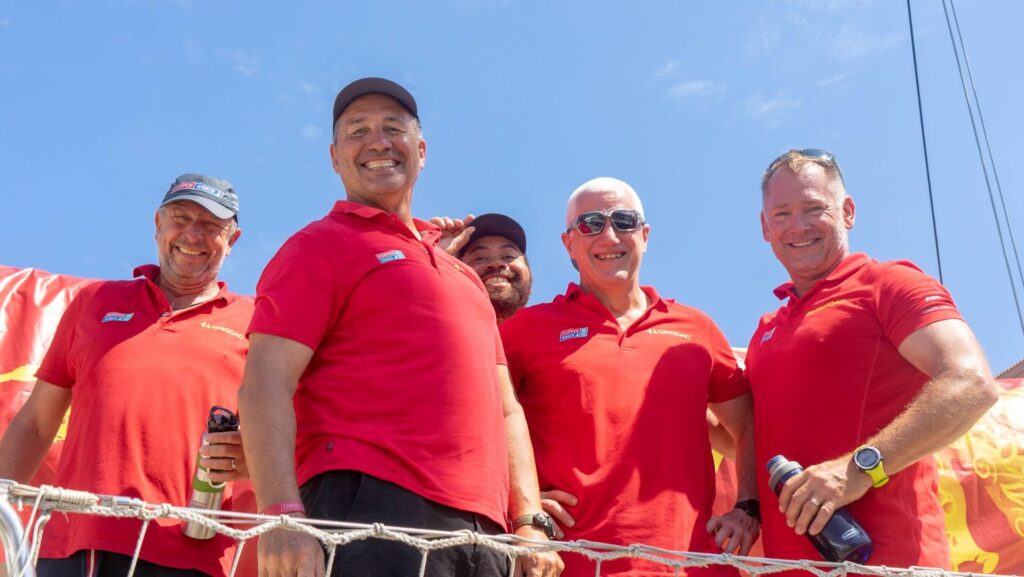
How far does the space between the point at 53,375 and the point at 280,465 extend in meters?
1.61

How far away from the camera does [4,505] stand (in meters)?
1.90

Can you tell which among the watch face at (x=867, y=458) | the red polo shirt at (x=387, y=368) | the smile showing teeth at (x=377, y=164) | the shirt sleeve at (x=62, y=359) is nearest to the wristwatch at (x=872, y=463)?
the watch face at (x=867, y=458)

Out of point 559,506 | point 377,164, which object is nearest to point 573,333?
point 559,506

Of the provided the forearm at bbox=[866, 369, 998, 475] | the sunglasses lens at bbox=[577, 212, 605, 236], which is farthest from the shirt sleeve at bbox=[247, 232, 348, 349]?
the forearm at bbox=[866, 369, 998, 475]

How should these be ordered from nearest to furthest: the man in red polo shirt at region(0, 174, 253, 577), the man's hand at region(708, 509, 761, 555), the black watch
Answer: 1. the man in red polo shirt at region(0, 174, 253, 577)
2. the man's hand at region(708, 509, 761, 555)
3. the black watch

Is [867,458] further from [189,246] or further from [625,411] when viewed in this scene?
[189,246]

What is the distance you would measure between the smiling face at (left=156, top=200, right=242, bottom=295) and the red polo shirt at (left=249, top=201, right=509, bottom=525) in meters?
1.05

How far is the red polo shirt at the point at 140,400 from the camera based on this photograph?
10.2 ft

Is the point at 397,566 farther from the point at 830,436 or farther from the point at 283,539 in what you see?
the point at 830,436

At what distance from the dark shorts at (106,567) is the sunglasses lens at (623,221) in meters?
1.90

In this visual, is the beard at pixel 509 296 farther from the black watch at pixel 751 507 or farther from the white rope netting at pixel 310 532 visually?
the white rope netting at pixel 310 532

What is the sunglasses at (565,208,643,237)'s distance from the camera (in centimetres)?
381

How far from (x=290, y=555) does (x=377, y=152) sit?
1331 mm

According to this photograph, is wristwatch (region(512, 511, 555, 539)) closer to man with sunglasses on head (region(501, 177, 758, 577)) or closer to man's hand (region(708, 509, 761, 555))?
man with sunglasses on head (region(501, 177, 758, 577))
